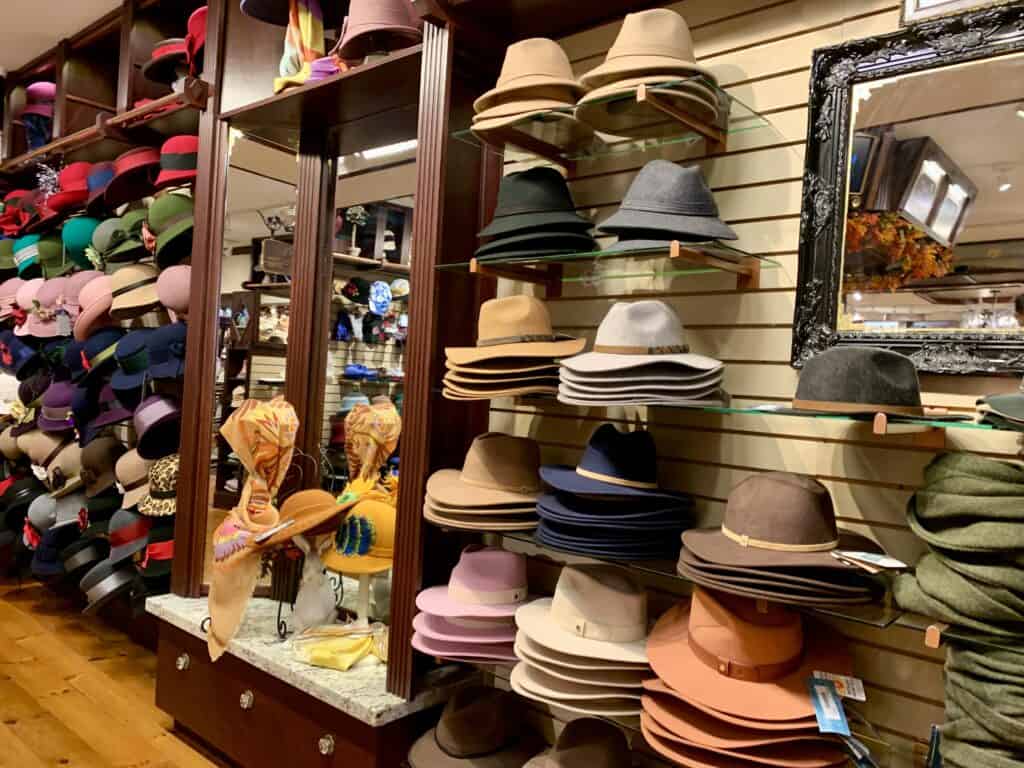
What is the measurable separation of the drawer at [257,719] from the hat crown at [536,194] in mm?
1496

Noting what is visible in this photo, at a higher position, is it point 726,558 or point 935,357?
point 935,357

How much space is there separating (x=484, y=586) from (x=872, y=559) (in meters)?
1.03

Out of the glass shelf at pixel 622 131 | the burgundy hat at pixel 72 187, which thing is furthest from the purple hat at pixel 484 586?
the burgundy hat at pixel 72 187

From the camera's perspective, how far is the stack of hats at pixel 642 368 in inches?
68.4

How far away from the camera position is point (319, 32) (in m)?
2.84

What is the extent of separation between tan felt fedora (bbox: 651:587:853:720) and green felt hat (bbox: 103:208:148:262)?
322 cm

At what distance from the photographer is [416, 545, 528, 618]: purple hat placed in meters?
2.08

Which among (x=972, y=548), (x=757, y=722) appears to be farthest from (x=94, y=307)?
(x=972, y=548)

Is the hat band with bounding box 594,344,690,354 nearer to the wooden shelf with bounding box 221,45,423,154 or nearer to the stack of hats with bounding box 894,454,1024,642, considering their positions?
the stack of hats with bounding box 894,454,1024,642

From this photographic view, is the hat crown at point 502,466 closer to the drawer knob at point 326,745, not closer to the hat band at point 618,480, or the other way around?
the hat band at point 618,480

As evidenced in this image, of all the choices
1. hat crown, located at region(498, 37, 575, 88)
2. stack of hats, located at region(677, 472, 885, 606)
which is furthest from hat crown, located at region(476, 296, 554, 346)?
stack of hats, located at region(677, 472, 885, 606)

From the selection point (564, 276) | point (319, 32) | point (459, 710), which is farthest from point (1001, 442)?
point (319, 32)

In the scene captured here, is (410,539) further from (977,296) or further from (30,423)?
(30,423)

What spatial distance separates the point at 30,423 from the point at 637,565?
13.5 ft
